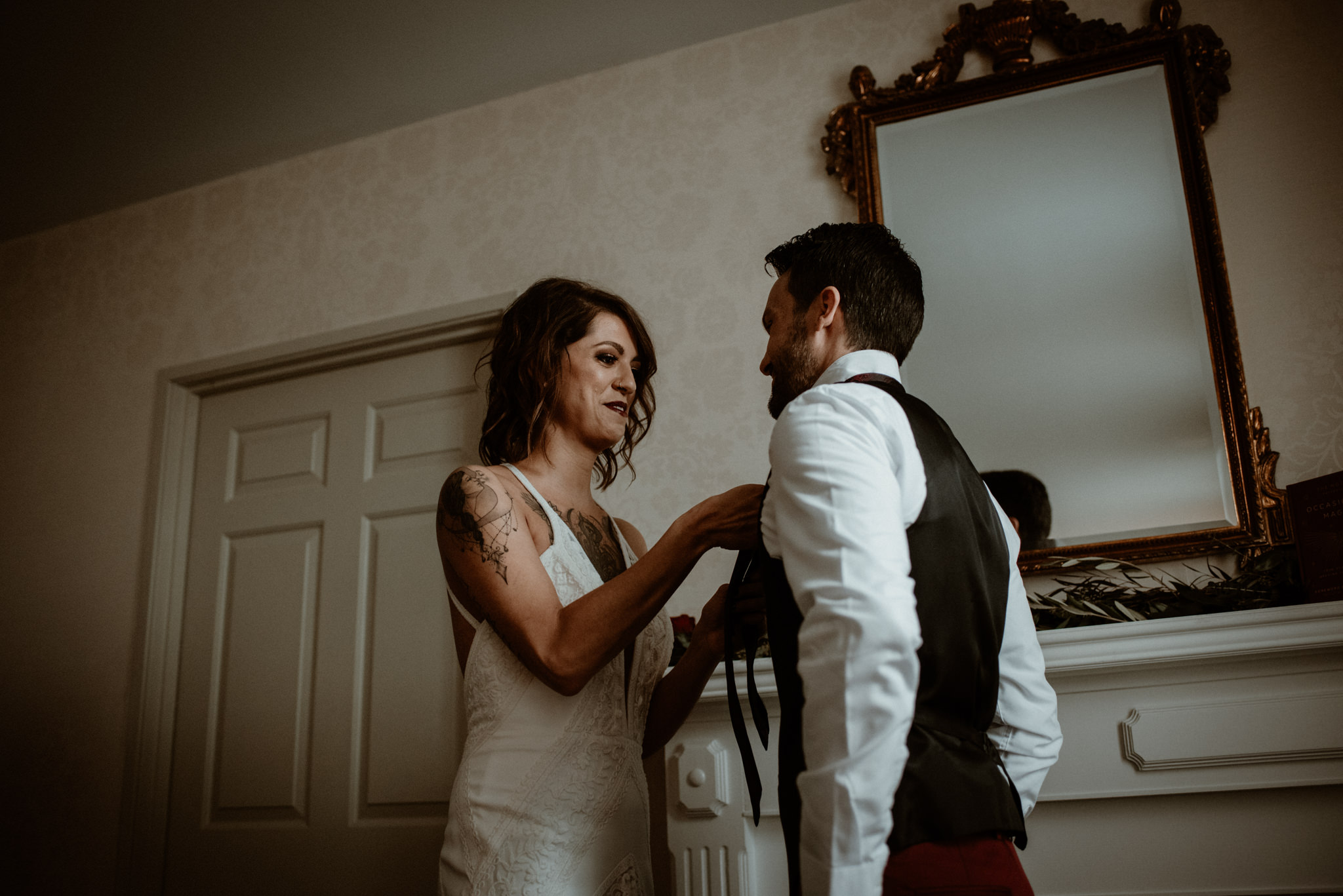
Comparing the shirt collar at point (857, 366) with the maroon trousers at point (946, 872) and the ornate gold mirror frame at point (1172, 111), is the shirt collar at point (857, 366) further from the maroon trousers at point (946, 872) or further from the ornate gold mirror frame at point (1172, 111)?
the ornate gold mirror frame at point (1172, 111)

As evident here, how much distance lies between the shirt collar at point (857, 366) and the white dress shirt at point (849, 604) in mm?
146

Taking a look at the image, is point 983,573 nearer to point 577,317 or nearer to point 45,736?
point 577,317

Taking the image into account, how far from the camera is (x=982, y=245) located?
2.41m

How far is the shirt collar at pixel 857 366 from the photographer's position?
1.22 m

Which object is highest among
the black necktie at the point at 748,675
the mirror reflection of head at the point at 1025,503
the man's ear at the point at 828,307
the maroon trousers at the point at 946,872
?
the man's ear at the point at 828,307

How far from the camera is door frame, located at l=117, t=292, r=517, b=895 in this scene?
299cm

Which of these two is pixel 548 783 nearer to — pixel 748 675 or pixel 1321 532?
pixel 748 675

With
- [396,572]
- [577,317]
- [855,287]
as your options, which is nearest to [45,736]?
[396,572]

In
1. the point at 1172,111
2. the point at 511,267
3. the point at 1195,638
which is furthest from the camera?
the point at 511,267

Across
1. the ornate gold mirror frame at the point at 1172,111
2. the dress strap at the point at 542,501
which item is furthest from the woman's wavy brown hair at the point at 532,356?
the ornate gold mirror frame at the point at 1172,111

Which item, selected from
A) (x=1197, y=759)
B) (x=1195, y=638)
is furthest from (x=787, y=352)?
(x=1197, y=759)

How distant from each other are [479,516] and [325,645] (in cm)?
182

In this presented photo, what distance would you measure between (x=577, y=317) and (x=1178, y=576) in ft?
4.53

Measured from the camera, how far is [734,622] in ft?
4.30
